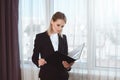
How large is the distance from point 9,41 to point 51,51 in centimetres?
110

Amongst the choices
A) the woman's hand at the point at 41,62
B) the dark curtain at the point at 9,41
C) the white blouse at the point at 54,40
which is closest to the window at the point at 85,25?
the dark curtain at the point at 9,41

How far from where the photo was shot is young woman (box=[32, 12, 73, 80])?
226 centimetres

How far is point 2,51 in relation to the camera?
323 centimetres

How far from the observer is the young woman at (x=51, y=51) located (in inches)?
89.1

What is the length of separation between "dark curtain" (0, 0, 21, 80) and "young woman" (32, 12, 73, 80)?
96 centimetres

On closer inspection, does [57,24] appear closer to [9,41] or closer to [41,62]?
[41,62]

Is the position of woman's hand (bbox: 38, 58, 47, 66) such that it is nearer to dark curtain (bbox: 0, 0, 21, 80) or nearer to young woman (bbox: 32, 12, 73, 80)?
young woman (bbox: 32, 12, 73, 80)

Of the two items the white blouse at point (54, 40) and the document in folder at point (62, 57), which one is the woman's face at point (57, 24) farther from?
the document in folder at point (62, 57)

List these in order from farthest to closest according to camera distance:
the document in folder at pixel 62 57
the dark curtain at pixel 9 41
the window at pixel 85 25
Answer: the dark curtain at pixel 9 41, the window at pixel 85 25, the document in folder at pixel 62 57

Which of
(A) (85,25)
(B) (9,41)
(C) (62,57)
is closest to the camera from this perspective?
(C) (62,57)

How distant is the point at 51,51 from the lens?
228cm

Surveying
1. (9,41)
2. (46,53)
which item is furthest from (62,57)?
(9,41)

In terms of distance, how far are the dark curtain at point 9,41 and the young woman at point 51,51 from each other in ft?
3.16

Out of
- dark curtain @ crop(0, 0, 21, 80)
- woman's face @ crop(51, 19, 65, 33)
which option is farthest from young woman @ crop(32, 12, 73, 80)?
dark curtain @ crop(0, 0, 21, 80)
